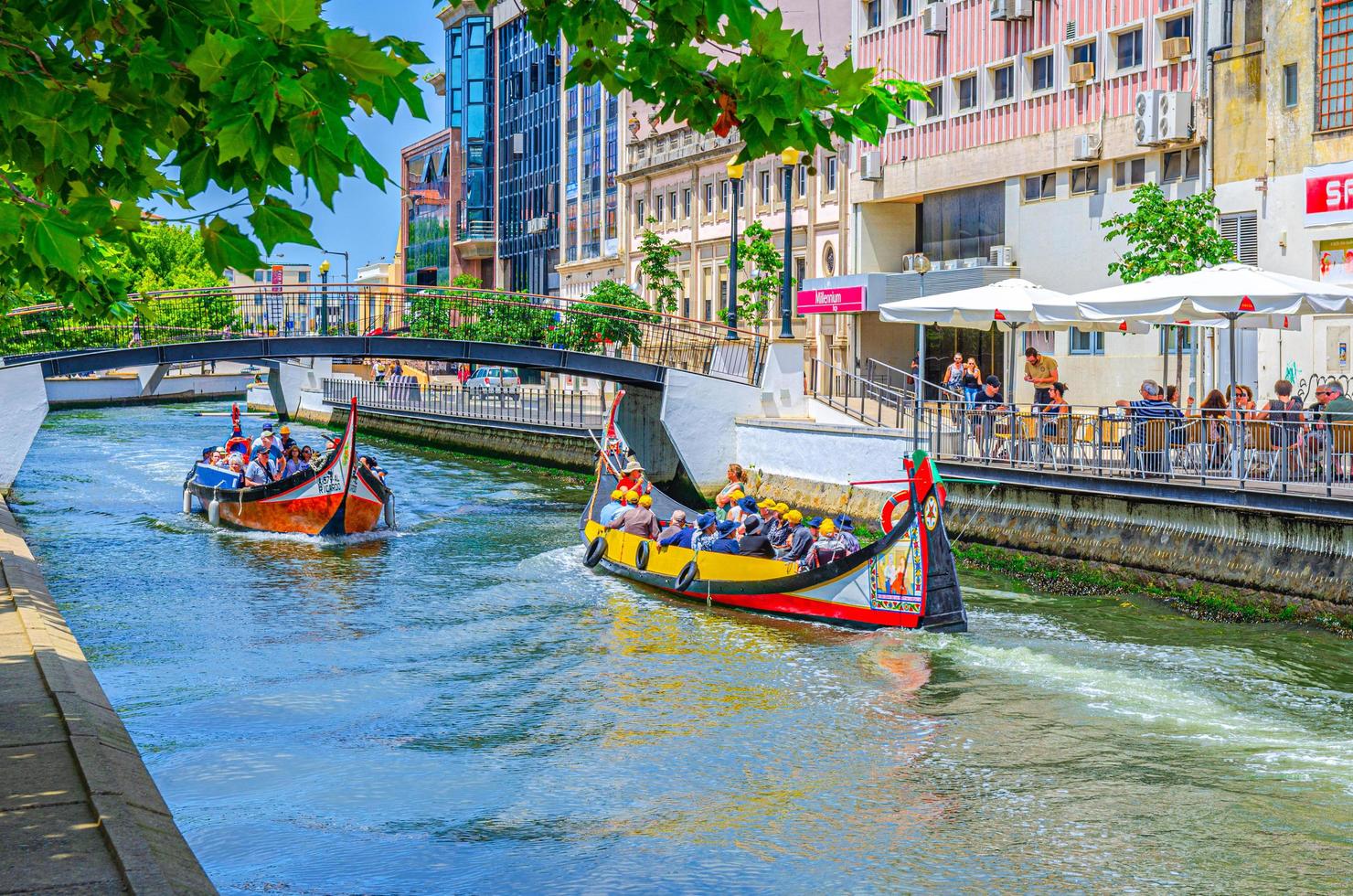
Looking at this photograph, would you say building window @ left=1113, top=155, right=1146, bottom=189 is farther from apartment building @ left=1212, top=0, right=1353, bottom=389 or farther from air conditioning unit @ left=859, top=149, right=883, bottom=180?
air conditioning unit @ left=859, top=149, right=883, bottom=180

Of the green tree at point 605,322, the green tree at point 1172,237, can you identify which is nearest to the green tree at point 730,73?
the green tree at point 1172,237

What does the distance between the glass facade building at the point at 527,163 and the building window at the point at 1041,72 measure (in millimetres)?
43085

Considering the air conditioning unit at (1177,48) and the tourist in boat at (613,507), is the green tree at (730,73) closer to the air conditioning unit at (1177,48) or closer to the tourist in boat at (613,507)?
the tourist in boat at (613,507)

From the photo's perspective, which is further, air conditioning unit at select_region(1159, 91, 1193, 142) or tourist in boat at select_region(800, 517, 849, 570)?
air conditioning unit at select_region(1159, 91, 1193, 142)

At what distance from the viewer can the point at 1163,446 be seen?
2052 cm

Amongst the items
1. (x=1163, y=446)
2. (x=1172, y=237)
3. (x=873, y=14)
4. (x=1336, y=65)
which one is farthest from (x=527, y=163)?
(x=1163, y=446)

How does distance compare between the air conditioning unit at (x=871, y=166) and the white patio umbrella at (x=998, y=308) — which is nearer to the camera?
the white patio umbrella at (x=998, y=308)

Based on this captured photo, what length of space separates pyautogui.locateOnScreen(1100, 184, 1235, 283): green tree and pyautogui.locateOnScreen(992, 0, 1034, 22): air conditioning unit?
10.3m

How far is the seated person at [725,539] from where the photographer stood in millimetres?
21000

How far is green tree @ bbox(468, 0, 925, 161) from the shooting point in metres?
6.45

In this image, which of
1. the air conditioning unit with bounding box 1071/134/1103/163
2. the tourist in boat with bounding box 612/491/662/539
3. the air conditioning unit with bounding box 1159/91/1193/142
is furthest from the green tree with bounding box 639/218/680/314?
the tourist in boat with bounding box 612/491/662/539

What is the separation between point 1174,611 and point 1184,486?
5.29ft


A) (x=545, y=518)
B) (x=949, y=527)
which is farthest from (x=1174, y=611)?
(x=545, y=518)

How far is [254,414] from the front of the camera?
70.2 metres
